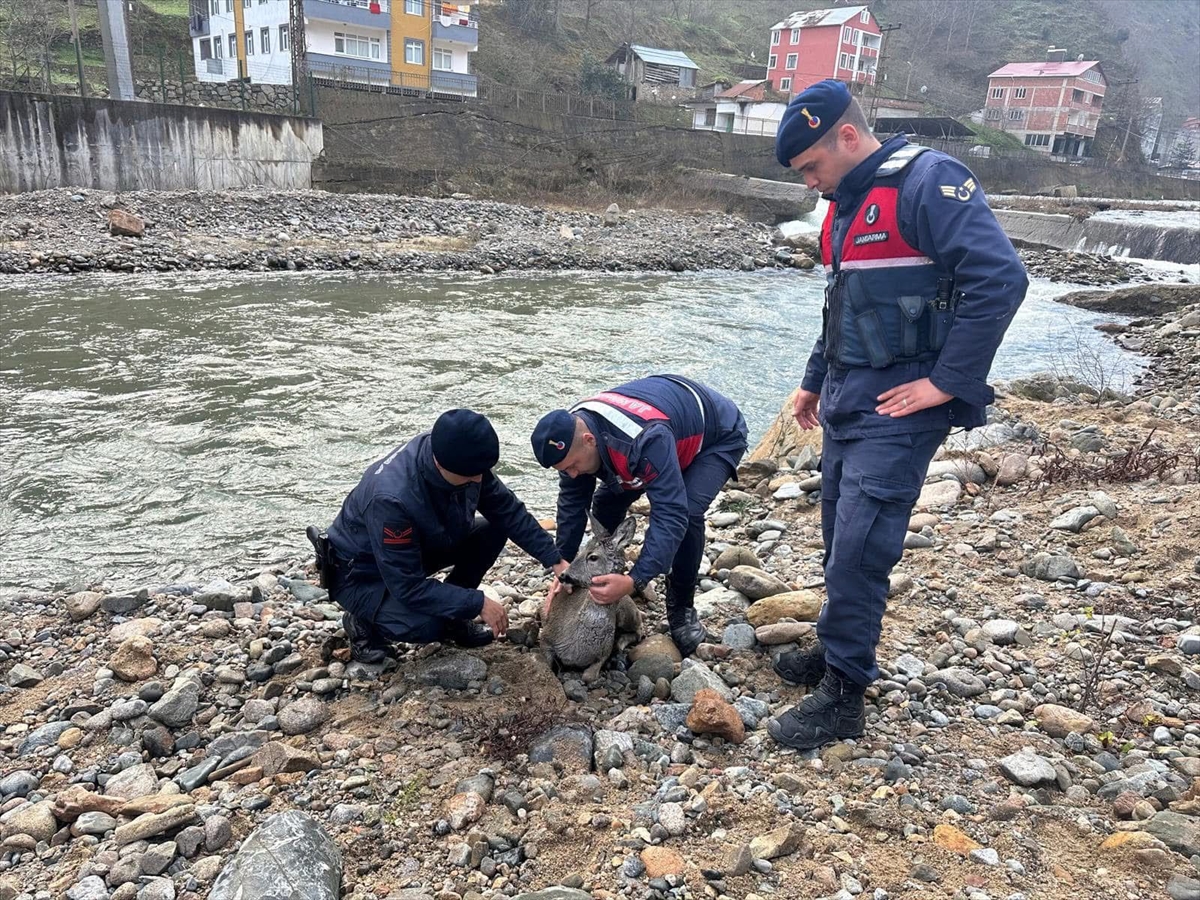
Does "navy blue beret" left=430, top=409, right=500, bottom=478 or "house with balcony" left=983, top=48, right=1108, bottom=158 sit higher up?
"house with balcony" left=983, top=48, right=1108, bottom=158

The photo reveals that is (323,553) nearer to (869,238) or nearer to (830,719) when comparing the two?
(830,719)

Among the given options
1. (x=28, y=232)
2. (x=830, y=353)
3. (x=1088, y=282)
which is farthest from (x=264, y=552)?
(x=1088, y=282)

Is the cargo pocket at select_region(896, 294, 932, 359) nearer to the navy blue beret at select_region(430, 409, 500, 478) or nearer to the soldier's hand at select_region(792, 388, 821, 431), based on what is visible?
the soldier's hand at select_region(792, 388, 821, 431)

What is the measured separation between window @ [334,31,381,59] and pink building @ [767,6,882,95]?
34.0m

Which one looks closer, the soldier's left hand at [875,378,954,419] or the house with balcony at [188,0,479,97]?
the soldier's left hand at [875,378,954,419]

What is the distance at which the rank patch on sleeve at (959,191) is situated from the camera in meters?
2.77

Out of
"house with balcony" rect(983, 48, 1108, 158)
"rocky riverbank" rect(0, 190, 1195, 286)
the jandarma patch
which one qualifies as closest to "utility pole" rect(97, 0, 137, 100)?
"rocky riverbank" rect(0, 190, 1195, 286)

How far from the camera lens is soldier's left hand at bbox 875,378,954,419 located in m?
2.88

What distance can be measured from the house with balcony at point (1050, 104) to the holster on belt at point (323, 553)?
270 ft

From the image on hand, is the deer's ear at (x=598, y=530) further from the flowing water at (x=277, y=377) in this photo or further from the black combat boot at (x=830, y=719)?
the flowing water at (x=277, y=377)

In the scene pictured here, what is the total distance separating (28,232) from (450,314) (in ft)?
32.8

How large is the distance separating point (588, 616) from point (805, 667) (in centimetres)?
99

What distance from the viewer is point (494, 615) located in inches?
149

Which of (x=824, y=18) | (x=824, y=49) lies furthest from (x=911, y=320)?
(x=824, y=18)
